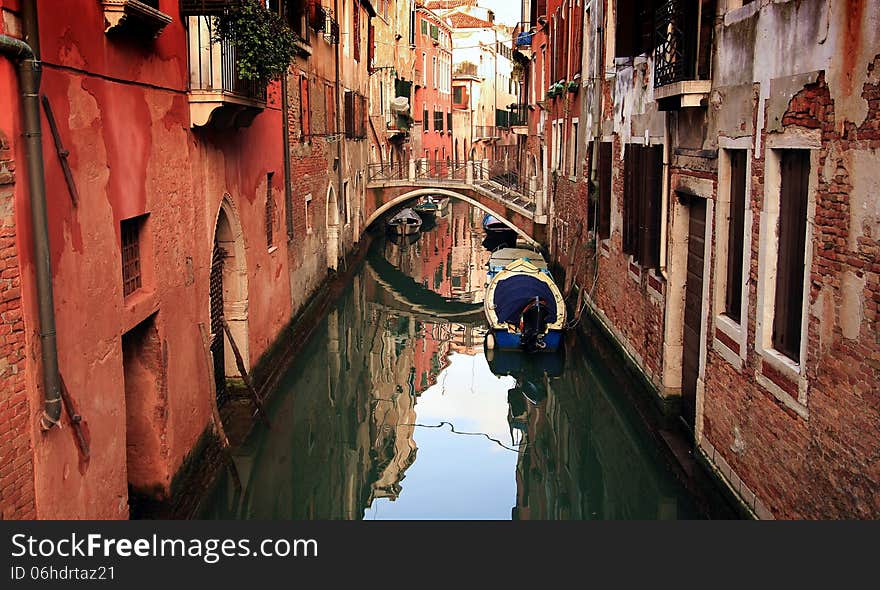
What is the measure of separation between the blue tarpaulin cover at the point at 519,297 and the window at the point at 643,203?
3274 mm

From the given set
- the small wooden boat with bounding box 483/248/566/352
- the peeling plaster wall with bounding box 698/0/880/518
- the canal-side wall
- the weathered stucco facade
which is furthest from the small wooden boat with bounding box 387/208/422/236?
the peeling plaster wall with bounding box 698/0/880/518

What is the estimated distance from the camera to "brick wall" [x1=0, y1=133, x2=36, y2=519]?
163 inches

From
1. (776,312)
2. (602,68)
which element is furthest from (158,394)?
(602,68)

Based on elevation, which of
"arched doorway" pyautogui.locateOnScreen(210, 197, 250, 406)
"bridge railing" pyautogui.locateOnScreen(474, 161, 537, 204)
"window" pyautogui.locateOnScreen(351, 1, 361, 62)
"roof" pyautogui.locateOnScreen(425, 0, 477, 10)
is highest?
"roof" pyautogui.locateOnScreen(425, 0, 477, 10)

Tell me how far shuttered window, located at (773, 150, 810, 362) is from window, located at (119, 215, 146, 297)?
4.24 metres

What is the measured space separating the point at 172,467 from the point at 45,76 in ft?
10.9

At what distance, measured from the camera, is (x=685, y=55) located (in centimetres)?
773

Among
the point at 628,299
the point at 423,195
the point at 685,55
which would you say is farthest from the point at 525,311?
the point at 423,195

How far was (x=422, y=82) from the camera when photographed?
37031mm

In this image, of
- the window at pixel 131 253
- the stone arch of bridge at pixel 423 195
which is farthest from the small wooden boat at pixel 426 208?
the window at pixel 131 253

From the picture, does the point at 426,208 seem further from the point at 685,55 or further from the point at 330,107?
the point at 685,55

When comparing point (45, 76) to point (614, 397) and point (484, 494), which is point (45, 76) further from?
point (614, 397)

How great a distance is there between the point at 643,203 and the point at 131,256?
17.4 ft

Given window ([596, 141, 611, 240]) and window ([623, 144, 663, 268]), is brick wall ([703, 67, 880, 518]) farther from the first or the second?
window ([596, 141, 611, 240])
